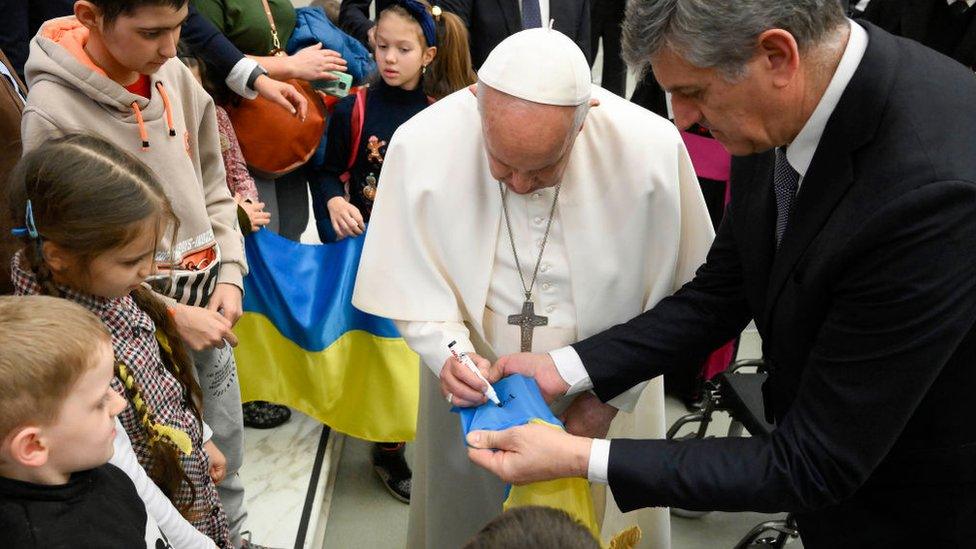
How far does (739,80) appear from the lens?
4.85 ft

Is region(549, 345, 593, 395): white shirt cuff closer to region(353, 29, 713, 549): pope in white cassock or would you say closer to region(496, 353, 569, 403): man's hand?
region(496, 353, 569, 403): man's hand

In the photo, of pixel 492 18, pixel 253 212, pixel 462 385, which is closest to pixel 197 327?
pixel 462 385

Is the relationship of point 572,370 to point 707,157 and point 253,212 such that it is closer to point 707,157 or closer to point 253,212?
point 253,212

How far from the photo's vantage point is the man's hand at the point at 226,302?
2592 millimetres

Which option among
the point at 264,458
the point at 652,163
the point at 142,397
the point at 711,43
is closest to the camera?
the point at 711,43

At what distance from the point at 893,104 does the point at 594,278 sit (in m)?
0.91

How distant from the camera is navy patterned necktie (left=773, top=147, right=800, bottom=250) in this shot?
170 cm

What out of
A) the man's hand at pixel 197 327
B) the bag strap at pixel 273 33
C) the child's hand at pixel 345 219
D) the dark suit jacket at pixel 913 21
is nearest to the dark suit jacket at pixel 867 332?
the man's hand at pixel 197 327

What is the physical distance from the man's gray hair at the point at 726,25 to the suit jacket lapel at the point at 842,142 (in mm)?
90

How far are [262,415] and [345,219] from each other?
1.06 m

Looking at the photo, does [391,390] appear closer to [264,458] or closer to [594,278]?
[264,458]

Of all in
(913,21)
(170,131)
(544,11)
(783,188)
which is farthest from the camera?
(913,21)

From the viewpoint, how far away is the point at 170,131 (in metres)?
2.39

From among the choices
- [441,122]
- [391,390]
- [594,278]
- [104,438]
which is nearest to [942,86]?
[594,278]
